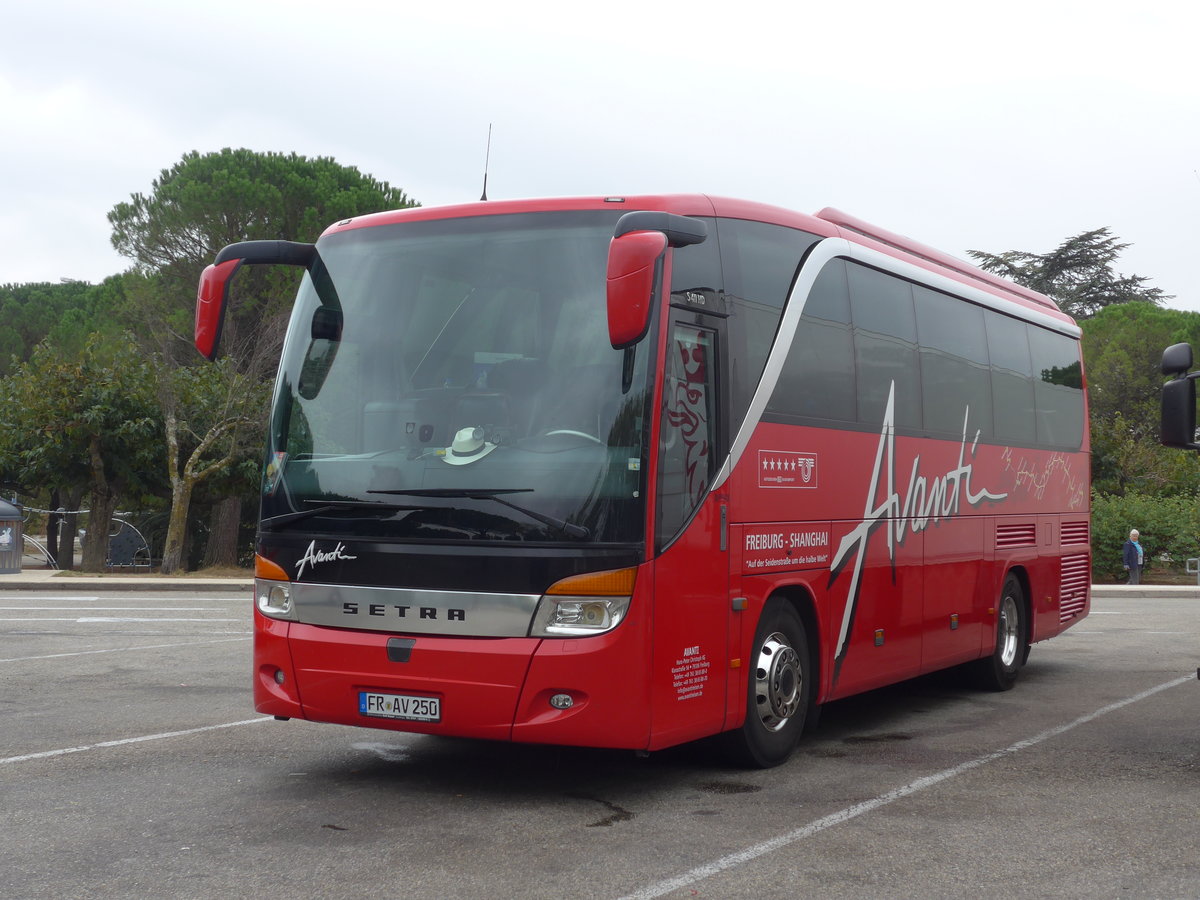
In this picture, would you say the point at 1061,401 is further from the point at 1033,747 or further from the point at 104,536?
the point at 104,536

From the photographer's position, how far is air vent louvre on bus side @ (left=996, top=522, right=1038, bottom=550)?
37.9 ft

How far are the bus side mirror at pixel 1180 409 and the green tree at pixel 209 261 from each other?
25.9m

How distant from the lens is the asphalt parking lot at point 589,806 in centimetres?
548

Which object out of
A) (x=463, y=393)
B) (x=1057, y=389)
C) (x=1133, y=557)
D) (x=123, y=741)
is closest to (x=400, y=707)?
(x=463, y=393)

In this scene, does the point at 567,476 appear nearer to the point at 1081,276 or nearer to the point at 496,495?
the point at 496,495

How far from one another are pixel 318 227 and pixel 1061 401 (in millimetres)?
26656

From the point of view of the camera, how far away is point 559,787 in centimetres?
740

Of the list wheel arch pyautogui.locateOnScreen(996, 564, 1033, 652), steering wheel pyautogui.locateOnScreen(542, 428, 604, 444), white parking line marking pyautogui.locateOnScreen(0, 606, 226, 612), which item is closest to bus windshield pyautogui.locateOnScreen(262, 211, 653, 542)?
steering wheel pyautogui.locateOnScreen(542, 428, 604, 444)

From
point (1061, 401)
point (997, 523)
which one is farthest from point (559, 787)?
point (1061, 401)

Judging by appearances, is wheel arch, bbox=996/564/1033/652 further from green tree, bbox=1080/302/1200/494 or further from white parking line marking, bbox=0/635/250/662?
green tree, bbox=1080/302/1200/494

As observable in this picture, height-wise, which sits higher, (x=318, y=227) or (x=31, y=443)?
(x=318, y=227)

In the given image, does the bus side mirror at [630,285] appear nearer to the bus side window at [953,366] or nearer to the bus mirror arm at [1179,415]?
the bus mirror arm at [1179,415]

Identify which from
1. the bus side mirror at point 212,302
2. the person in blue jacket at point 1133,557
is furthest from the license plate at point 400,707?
the person in blue jacket at point 1133,557

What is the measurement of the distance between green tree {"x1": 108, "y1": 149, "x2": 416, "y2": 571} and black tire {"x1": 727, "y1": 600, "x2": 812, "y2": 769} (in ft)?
80.2
